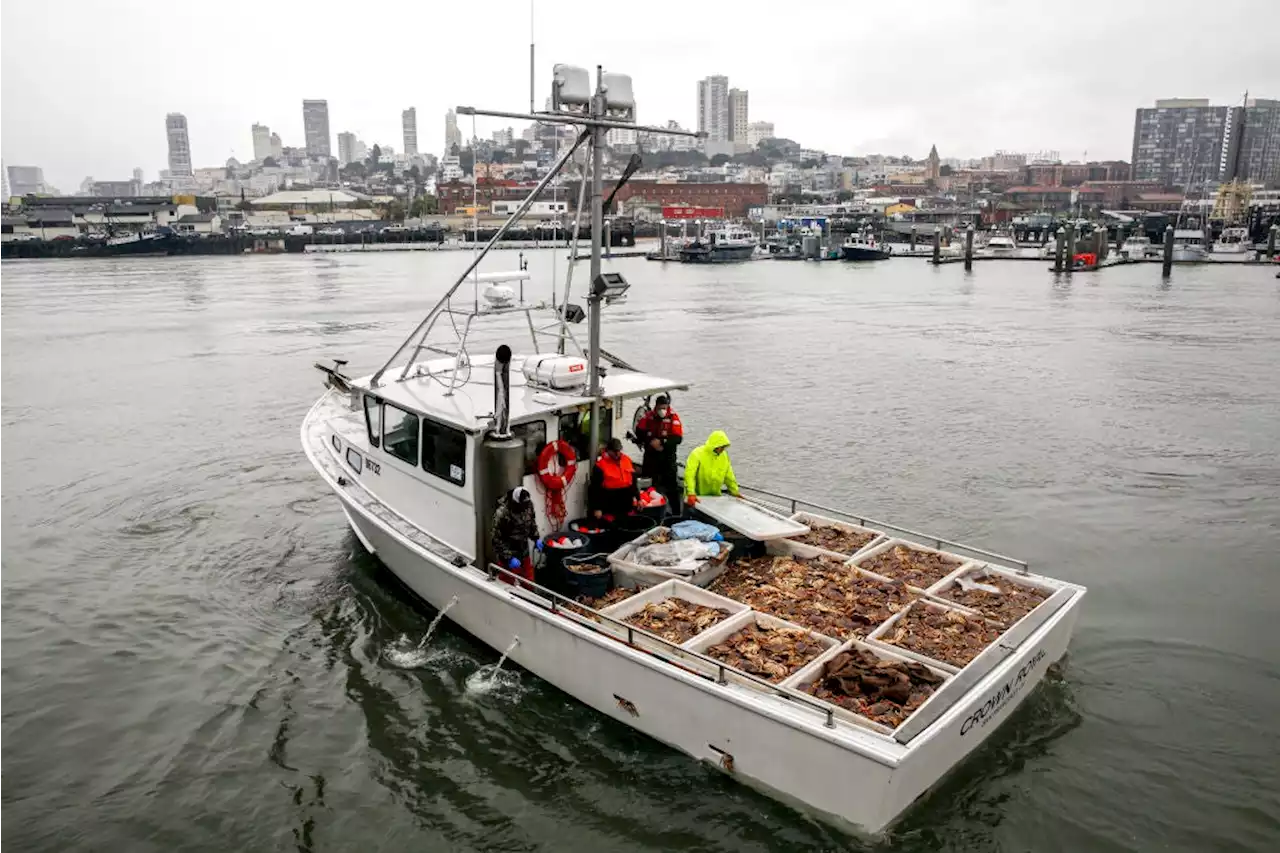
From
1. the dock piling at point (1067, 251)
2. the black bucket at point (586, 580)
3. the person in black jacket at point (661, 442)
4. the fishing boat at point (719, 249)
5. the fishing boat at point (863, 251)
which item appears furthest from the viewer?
the fishing boat at point (863, 251)

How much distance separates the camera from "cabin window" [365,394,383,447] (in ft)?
31.0

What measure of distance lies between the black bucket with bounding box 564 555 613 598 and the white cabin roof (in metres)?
1.42

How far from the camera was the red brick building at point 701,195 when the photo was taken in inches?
5822

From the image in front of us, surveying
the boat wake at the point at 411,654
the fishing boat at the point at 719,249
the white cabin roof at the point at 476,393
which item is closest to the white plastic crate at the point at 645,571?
the white cabin roof at the point at 476,393

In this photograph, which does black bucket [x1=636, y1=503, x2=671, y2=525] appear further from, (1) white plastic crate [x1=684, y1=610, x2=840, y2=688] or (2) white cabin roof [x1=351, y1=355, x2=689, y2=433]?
(1) white plastic crate [x1=684, y1=610, x2=840, y2=688]

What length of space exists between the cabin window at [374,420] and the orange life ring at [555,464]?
2224mm

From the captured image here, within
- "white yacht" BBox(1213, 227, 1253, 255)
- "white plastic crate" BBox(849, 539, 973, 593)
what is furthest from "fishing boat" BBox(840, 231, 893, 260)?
"white plastic crate" BBox(849, 539, 973, 593)

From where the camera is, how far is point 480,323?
36.1 m

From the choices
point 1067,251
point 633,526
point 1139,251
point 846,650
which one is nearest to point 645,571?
point 633,526

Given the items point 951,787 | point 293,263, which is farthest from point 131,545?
point 293,263

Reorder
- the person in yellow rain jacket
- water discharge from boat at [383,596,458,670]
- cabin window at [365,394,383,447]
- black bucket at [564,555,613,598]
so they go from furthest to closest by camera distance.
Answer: cabin window at [365,394,383,447] < the person in yellow rain jacket < water discharge from boat at [383,596,458,670] < black bucket at [564,555,613,598]

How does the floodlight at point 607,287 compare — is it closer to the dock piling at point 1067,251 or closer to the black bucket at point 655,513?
the black bucket at point 655,513

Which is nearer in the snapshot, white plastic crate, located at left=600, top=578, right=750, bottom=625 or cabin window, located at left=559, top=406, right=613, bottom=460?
white plastic crate, located at left=600, top=578, right=750, bottom=625

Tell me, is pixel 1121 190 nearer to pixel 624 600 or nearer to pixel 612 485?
pixel 612 485
